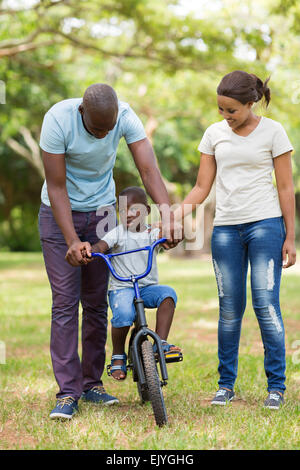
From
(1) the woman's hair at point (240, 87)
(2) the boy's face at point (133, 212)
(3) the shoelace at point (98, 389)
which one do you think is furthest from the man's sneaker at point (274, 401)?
(1) the woman's hair at point (240, 87)

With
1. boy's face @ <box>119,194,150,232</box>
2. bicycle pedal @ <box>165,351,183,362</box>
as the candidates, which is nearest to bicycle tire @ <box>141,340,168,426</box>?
bicycle pedal @ <box>165,351,183,362</box>

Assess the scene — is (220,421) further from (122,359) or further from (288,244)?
(288,244)

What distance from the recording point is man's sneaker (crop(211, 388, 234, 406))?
4.05 metres

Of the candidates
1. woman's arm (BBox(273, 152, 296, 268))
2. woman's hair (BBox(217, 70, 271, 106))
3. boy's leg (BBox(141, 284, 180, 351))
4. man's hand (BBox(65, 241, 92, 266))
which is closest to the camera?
man's hand (BBox(65, 241, 92, 266))

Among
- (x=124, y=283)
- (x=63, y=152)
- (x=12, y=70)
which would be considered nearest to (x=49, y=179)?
(x=63, y=152)

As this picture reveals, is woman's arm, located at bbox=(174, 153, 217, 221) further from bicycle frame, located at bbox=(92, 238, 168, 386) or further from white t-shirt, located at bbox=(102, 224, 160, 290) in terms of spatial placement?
bicycle frame, located at bbox=(92, 238, 168, 386)

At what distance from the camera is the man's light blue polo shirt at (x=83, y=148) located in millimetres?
3838

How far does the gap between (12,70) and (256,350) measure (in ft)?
36.6

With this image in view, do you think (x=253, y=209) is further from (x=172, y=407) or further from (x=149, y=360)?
(x=172, y=407)

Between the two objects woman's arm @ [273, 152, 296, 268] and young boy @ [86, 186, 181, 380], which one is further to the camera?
young boy @ [86, 186, 181, 380]

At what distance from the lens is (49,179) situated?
390cm

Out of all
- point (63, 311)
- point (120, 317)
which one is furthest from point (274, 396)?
point (63, 311)

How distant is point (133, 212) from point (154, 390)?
4.33 feet

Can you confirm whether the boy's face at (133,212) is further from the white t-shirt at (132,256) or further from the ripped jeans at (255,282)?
the ripped jeans at (255,282)
